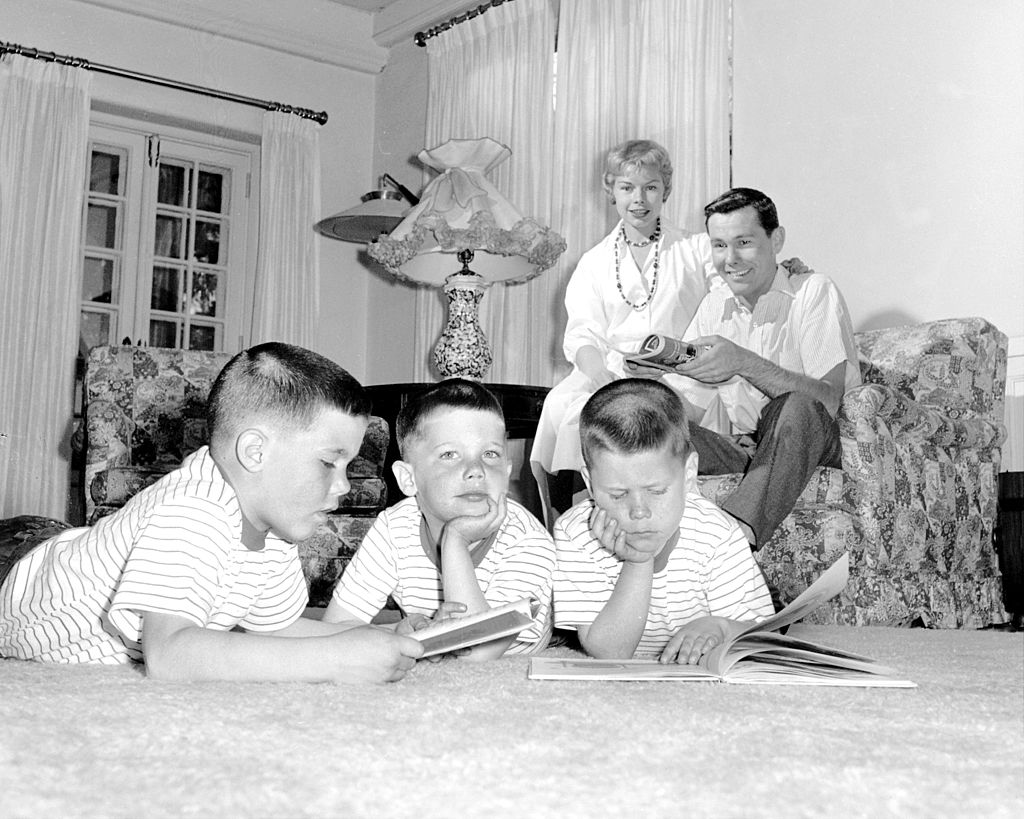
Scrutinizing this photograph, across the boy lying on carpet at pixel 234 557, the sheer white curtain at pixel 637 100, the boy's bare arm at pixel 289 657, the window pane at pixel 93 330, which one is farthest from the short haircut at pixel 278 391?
the window pane at pixel 93 330

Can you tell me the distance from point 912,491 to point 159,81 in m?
3.76

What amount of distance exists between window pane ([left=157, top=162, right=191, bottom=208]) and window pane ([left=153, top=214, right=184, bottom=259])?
0.08 meters

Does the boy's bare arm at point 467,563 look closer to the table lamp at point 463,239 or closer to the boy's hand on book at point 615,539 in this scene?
the boy's hand on book at point 615,539

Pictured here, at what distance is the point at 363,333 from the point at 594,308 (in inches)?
89.2

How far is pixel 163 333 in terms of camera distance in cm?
491

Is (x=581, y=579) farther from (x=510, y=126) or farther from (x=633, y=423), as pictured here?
(x=510, y=126)

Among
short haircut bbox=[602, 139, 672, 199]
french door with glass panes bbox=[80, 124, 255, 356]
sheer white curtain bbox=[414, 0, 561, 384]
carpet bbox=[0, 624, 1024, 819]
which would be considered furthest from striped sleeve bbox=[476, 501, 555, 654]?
french door with glass panes bbox=[80, 124, 255, 356]

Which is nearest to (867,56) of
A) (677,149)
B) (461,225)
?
(677,149)

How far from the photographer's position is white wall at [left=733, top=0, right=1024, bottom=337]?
308 centimetres

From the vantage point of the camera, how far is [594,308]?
11.0ft

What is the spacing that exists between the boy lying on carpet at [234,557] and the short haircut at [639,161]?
2569 millimetres

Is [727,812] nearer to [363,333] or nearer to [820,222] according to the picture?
[820,222]

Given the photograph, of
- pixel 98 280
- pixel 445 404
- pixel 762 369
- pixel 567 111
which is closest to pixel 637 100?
pixel 567 111

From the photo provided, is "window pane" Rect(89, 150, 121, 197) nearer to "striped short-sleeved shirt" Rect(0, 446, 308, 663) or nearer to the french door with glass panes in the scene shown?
the french door with glass panes
